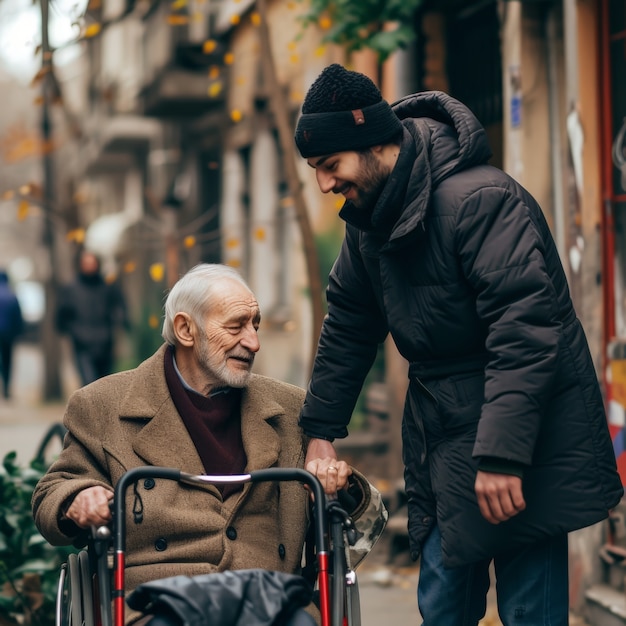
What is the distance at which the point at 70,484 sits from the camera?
3852 mm

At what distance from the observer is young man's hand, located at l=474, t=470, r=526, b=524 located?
3.46m

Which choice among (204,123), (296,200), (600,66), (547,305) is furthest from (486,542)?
(204,123)

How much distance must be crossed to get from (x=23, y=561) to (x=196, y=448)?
2.01 m

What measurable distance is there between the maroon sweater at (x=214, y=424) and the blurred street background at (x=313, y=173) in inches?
95.1

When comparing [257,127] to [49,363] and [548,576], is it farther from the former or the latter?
[548,576]

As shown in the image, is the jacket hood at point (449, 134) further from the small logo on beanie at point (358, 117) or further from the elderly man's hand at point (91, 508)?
the elderly man's hand at point (91, 508)

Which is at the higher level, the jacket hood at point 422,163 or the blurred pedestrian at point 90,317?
the jacket hood at point 422,163

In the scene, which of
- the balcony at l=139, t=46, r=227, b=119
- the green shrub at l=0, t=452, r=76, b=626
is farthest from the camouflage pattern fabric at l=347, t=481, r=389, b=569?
the balcony at l=139, t=46, r=227, b=119

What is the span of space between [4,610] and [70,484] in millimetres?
1963

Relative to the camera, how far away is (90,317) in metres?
13.6

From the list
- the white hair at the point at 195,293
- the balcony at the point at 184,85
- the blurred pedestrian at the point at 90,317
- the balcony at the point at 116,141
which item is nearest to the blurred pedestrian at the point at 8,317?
the blurred pedestrian at the point at 90,317

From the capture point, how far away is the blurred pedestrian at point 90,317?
1355cm

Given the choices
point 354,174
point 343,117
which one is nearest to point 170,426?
point 354,174

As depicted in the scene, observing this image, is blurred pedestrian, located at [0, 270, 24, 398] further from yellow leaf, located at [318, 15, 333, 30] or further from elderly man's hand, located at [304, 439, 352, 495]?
elderly man's hand, located at [304, 439, 352, 495]
